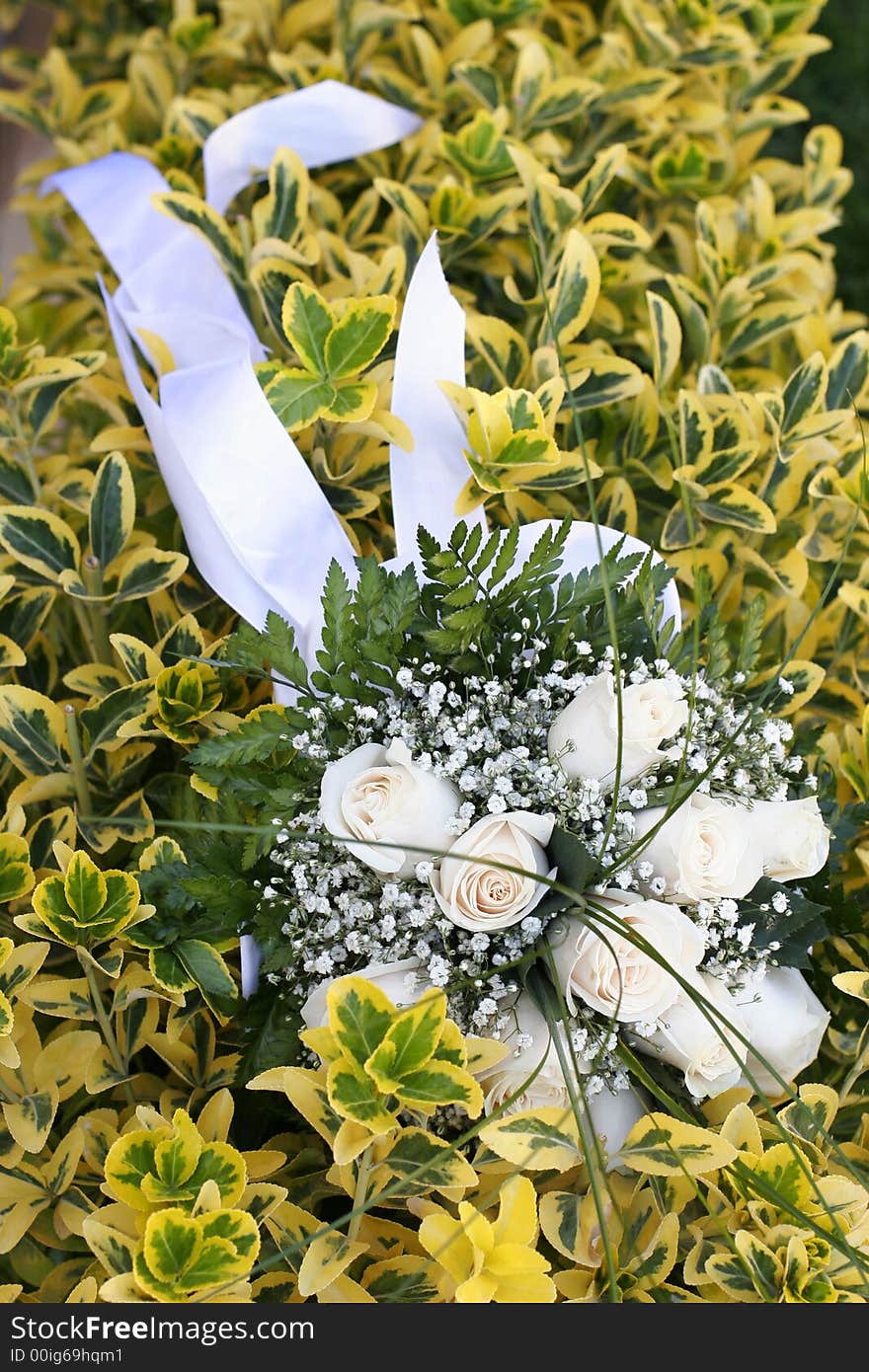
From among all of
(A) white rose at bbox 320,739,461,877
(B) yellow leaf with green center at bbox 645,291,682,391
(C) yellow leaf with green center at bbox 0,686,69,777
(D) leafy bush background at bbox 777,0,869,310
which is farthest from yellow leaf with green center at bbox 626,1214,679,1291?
(D) leafy bush background at bbox 777,0,869,310

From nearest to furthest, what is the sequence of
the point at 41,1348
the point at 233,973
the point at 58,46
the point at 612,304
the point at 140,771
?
1. the point at 41,1348
2. the point at 233,973
3. the point at 140,771
4. the point at 612,304
5. the point at 58,46

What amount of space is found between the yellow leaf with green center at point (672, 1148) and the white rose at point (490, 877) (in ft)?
0.43

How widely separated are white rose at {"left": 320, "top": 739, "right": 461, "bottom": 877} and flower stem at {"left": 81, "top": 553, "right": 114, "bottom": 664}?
26 centimetres

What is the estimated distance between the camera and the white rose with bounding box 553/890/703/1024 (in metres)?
0.56

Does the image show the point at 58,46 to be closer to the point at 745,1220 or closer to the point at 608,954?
the point at 608,954

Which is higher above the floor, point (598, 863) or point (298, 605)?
point (298, 605)

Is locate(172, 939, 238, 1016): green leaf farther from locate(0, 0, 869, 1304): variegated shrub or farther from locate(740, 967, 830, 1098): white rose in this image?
locate(740, 967, 830, 1098): white rose

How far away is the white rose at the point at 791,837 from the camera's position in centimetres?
62

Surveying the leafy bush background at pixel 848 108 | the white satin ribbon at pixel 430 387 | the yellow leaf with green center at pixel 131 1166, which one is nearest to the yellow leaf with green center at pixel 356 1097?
the yellow leaf with green center at pixel 131 1166

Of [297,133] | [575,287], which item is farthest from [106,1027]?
[297,133]

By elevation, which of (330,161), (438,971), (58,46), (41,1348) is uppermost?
(58,46)

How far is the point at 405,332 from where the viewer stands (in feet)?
2.43

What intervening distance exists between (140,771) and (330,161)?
1.93ft

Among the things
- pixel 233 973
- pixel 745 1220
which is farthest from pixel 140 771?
pixel 745 1220
